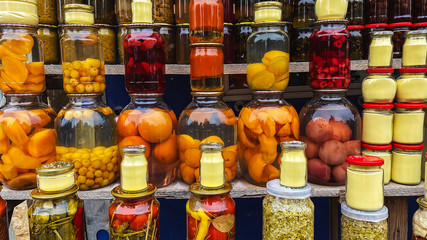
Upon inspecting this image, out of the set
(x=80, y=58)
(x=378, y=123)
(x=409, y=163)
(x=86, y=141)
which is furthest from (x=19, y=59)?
(x=409, y=163)

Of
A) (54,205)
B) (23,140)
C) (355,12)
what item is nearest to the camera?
(54,205)

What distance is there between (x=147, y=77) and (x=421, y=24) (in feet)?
3.03

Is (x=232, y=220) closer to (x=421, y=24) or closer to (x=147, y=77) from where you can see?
(x=147, y=77)

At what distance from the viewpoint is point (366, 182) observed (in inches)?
25.5

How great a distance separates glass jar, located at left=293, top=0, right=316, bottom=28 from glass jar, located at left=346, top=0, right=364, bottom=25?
0.12 meters

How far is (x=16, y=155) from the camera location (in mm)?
809

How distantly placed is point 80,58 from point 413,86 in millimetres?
905

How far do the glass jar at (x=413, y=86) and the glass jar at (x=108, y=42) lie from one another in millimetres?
953

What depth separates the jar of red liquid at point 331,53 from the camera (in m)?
A: 0.83

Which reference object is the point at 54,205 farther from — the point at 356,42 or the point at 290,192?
the point at 356,42

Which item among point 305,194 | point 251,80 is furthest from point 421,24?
point 305,194

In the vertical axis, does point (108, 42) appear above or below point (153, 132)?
above

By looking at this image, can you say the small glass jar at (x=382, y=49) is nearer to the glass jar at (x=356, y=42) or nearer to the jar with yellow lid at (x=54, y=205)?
the glass jar at (x=356, y=42)

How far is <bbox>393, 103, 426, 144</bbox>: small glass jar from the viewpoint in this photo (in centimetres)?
88
